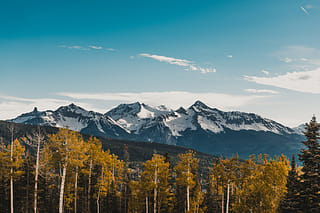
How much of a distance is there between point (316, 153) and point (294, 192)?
739 centimetres

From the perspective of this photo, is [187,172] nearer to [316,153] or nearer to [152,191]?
[152,191]

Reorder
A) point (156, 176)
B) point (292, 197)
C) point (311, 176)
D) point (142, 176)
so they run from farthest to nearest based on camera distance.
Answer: point (142, 176) → point (156, 176) → point (292, 197) → point (311, 176)

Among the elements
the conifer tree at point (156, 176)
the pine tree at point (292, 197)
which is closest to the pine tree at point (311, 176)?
the pine tree at point (292, 197)

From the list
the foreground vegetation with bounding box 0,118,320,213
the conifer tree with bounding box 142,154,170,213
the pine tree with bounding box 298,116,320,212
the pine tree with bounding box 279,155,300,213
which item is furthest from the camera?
the conifer tree with bounding box 142,154,170,213

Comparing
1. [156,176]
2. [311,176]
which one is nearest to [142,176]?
[156,176]

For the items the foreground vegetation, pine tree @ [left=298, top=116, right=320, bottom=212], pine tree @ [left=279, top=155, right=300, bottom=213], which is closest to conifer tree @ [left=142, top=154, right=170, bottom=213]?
the foreground vegetation

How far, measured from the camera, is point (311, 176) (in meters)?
38.4

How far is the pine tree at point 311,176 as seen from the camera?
38312 millimetres

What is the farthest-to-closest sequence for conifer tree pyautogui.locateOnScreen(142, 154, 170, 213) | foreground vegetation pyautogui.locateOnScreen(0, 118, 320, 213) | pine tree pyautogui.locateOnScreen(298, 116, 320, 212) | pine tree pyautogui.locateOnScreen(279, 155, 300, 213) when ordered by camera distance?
conifer tree pyautogui.locateOnScreen(142, 154, 170, 213) < pine tree pyautogui.locateOnScreen(279, 155, 300, 213) < foreground vegetation pyautogui.locateOnScreen(0, 118, 320, 213) < pine tree pyautogui.locateOnScreen(298, 116, 320, 212)

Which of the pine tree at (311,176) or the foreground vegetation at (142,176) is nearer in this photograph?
the pine tree at (311,176)

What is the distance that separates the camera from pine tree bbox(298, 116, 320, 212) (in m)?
38.3

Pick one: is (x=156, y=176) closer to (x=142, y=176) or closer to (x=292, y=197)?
(x=142, y=176)

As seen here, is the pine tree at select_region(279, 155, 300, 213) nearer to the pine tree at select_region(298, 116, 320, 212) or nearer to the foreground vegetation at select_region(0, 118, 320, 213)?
the foreground vegetation at select_region(0, 118, 320, 213)

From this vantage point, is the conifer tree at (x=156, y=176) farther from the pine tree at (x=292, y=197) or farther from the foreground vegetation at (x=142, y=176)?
the pine tree at (x=292, y=197)
